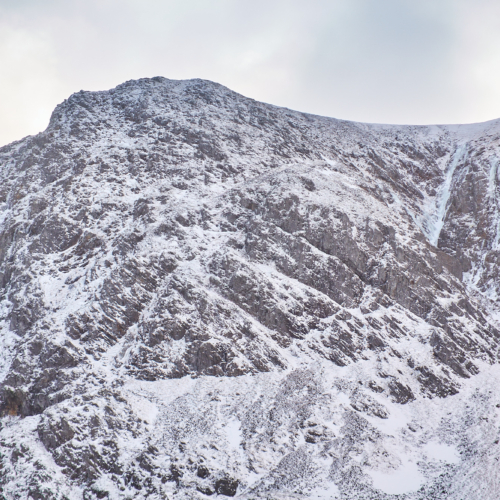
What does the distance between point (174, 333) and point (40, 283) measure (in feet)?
52.6

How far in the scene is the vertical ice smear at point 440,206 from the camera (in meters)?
73.0

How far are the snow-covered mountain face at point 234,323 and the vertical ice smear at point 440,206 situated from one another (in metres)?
0.38

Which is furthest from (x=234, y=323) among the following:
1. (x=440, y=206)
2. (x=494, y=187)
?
(x=494, y=187)

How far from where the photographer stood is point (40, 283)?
167 feet

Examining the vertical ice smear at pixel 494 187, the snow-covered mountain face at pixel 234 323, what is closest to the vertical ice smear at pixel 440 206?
the snow-covered mountain face at pixel 234 323

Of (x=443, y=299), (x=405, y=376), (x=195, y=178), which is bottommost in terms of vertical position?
(x=405, y=376)

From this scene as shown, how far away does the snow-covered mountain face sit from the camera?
3662 cm

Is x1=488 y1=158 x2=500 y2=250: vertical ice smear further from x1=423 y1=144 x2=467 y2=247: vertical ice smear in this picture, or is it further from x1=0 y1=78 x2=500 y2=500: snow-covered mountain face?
x1=423 y1=144 x2=467 y2=247: vertical ice smear

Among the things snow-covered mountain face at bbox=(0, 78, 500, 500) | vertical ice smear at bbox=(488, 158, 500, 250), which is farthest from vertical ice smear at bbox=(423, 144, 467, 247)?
vertical ice smear at bbox=(488, 158, 500, 250)

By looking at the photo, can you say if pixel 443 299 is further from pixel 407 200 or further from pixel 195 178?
pixel 195 178

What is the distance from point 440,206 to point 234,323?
47192 millimetres

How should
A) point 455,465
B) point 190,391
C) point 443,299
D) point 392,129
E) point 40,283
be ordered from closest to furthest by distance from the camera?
point 455,465, point 190,391, point 40,283, point 443,299, point 392,129

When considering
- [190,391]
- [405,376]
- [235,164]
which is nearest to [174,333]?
[190,391]

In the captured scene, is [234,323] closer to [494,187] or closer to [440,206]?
[440,206]
